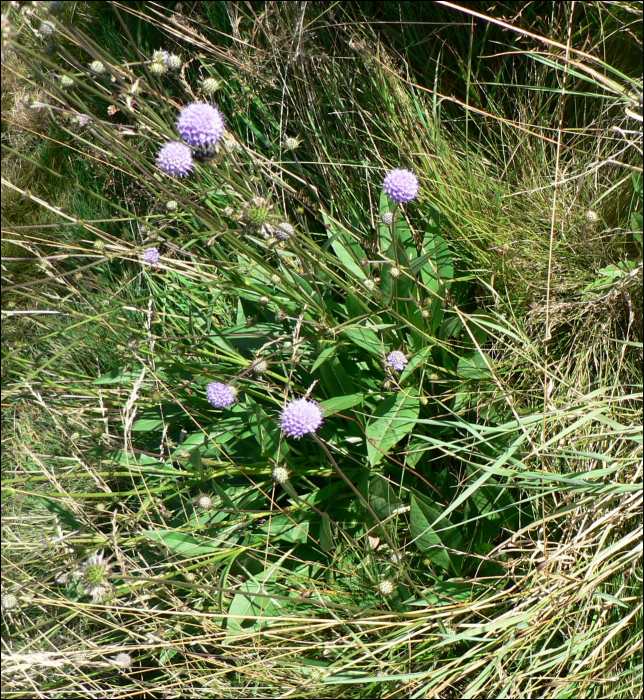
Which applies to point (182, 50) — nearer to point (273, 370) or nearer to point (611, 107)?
point (273, 370)

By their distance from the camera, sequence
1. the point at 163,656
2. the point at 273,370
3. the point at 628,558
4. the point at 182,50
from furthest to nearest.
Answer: the point at 182,50
the point at 273,370
the point at 163,656
the point at 628,558

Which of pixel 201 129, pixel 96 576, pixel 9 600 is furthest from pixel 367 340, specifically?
pixel 9 600

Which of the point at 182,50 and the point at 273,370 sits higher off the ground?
the point at 182,50

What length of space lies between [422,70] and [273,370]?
1.65 m

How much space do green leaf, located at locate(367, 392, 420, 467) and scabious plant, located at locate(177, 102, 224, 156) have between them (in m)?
1.08

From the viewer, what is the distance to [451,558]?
2.28m

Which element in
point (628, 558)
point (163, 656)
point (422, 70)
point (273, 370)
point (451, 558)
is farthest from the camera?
point (422, 70)

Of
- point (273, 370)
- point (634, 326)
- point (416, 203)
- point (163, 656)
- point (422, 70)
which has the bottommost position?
point (163, 656)

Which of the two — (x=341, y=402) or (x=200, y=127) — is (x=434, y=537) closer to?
(x=341, y=402)

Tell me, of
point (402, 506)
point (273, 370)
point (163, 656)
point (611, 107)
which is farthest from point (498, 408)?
point (163, 656)

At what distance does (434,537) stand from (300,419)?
652 mm

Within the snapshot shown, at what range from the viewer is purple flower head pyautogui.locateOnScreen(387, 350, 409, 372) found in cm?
230

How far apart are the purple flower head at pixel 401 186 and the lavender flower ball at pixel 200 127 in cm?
62

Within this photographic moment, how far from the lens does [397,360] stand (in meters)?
2.30
